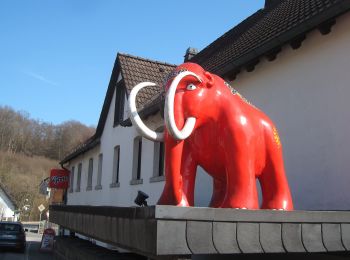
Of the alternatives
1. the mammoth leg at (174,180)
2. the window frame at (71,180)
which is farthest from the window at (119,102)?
the mammoth leg at (174,180)

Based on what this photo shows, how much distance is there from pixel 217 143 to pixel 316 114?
9.40ft

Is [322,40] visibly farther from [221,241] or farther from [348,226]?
[221,241]

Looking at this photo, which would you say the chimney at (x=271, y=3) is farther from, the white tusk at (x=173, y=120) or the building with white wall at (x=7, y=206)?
the building with white wall at (x=7, y=206)

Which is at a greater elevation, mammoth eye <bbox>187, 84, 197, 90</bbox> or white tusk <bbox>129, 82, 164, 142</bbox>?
mammoth eye <bbox>187, 84, 197, 90</bbox>

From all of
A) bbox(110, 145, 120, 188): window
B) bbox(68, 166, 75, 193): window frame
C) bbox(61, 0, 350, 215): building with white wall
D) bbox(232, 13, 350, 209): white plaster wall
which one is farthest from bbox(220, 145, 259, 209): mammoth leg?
bbox(68, 166, 75, 193): window frame

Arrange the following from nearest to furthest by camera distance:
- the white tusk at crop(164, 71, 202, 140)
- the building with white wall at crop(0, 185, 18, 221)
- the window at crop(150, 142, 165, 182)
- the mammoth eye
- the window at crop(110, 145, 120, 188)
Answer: the white tusk at crop(164, 71, 202, 140), the mammoth eye, the window at crop(150, 142, 165, 182), the window at crop(110, 145, 120, 188), the building with white wall at crop(0, 185, 18, 221)

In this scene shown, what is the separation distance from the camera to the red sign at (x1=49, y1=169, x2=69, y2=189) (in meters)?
25.5

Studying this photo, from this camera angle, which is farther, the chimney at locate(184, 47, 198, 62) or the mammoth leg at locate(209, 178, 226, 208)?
the chimney at locate(184, 47, 198, 62)

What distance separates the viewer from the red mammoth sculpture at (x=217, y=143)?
399cm

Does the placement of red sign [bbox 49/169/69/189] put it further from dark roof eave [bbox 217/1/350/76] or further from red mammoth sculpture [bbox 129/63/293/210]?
red mammoth sculpture [bbox 129/63/293/210]

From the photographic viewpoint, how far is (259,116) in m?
4.46

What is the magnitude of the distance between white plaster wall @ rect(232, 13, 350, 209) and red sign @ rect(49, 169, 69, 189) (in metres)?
20.0

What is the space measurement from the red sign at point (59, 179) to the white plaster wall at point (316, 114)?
20.0 meters

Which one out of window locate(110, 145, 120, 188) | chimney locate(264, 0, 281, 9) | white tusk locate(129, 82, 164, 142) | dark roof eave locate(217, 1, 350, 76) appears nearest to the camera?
white tusk locate(129, 82, 164, 142)
